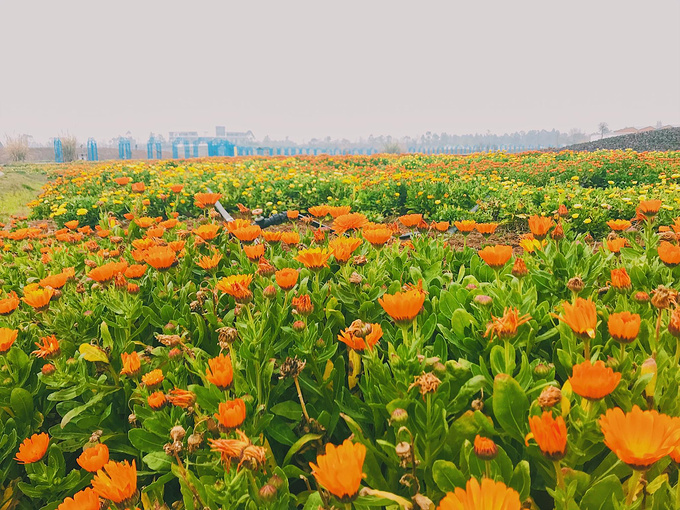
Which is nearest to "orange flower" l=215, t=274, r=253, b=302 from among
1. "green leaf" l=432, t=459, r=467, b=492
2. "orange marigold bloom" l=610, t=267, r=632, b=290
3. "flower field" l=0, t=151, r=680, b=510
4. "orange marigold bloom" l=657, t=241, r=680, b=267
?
"flower field" l=0, t=151, r=680, b=510

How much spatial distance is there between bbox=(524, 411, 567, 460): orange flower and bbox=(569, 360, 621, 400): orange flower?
0.08 meters

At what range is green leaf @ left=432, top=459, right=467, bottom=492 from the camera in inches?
34.4

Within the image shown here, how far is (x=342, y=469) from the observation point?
65 centimetres

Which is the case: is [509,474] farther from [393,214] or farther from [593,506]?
[393,214]

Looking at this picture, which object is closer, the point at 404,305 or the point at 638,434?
the point at 638,434

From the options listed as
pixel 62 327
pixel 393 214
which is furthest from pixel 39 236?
pixel 393 214

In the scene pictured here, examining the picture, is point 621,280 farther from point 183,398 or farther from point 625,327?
point 183,398

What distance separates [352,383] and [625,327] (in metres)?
0.78

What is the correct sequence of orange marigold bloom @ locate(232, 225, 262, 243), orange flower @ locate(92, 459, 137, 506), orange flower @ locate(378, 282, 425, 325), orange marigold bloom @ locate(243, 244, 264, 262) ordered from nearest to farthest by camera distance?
orange flower @ locate(92, 459, 137, 506) → orange flower @ locate(378, 282, 425, 325) → orange marigold bloom @ locate(243, 244, 264, 262) → orange marigold bloom @ locate(232, 225, 262, 243)

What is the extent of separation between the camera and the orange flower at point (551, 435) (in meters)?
0.72

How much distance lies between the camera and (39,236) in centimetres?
346

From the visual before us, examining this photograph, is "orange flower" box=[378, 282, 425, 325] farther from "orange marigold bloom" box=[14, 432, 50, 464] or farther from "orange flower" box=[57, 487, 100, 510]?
"orange marigold bloom" box=[14, 432, 50, 464]

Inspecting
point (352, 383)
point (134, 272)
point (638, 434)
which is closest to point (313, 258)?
point (352, 383)

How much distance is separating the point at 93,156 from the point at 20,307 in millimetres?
50425
